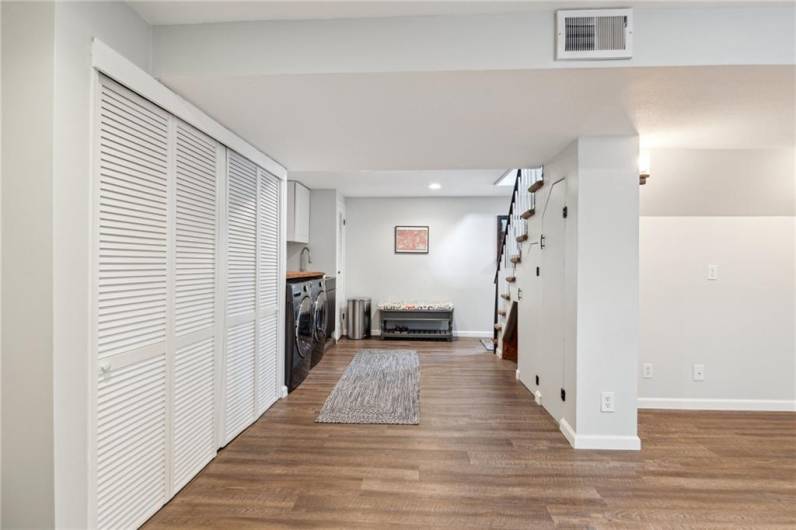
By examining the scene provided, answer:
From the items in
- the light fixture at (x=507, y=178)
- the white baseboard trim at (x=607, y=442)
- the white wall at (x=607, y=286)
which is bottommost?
the white baseboard trim at (x=607, y=442)

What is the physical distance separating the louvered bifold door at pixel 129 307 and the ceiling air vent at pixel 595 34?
186cm

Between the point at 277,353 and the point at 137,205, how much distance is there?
2.01m

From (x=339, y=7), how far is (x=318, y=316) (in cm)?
348

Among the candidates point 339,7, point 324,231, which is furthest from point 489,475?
point 324,231

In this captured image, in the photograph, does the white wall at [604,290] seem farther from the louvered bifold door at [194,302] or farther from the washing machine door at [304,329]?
the washing machine door at [304,329]

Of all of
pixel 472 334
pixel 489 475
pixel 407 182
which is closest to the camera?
pixel 489 475

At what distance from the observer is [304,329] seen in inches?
161

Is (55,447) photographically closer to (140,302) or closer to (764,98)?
(140,302)

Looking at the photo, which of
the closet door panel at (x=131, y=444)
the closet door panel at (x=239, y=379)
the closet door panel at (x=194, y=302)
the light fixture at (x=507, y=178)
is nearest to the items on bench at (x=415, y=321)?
the light fixture at (x=507, y=178)

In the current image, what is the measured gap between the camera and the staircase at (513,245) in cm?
398

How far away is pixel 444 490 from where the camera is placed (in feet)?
6.95

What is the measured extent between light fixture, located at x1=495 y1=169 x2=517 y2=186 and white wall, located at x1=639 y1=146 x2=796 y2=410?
182 cm

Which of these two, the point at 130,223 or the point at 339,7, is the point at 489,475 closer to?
the point at 130,223

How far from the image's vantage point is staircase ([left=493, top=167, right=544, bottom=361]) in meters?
3.98
